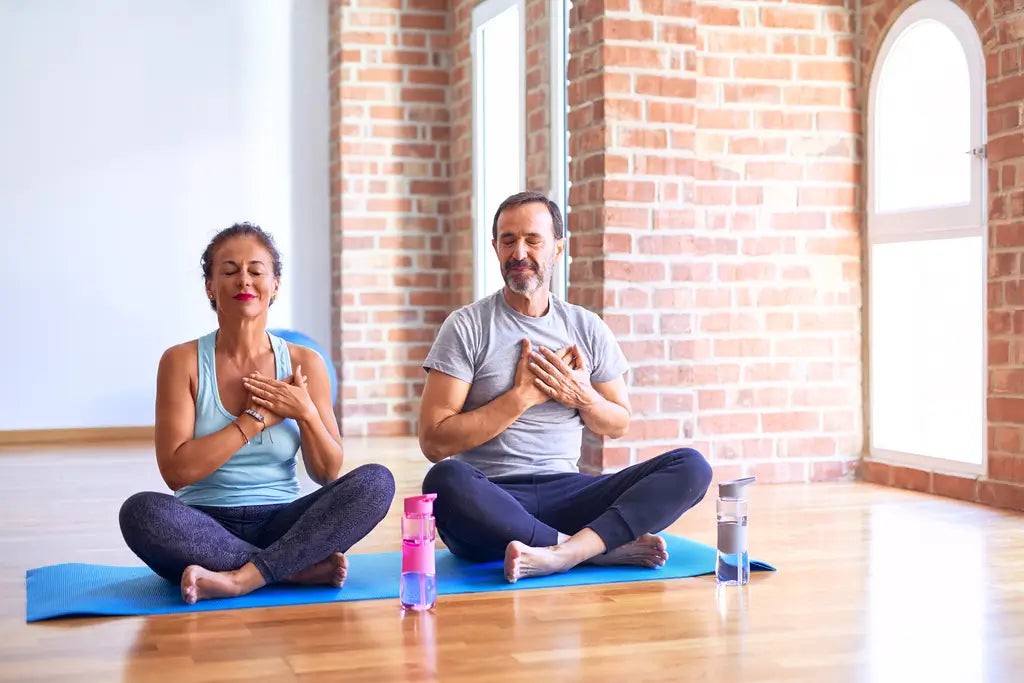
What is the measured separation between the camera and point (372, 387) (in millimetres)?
6945

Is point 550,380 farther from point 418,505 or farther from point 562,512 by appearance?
point 418,505

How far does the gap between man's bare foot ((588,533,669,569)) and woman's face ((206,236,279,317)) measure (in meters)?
1.03

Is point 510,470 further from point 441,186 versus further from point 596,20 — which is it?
point 441,186

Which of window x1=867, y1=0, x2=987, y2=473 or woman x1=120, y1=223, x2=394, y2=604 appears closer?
woman x1=120, y1=223, x2=394, y2=604

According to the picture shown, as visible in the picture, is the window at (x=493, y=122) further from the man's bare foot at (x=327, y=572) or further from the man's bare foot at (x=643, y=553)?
the man's bare foot at (x=327, y=572)

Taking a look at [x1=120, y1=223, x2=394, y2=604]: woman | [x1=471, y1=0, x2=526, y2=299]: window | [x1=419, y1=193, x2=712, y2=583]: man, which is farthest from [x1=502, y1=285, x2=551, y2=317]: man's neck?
[x1=471, y1=0, x2=526, y2=299]: window

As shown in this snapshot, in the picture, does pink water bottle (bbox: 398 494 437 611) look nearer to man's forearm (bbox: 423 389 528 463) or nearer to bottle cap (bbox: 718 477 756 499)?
man's forearm (bbox: 423 389 528 463)

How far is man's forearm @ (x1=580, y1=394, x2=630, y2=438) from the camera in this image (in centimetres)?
326

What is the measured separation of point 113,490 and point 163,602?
2114 mm

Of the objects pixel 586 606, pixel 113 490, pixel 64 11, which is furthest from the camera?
pixel 64 11

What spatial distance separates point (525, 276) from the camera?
3.18m

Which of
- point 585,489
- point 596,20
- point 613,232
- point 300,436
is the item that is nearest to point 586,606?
point 585,489

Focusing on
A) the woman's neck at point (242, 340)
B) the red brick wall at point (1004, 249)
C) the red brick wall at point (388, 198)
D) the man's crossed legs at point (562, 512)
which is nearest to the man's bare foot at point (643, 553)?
the man's crossed legs at point (562, 512)

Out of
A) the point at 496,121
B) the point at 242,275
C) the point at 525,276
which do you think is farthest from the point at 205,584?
the point at 496,121
